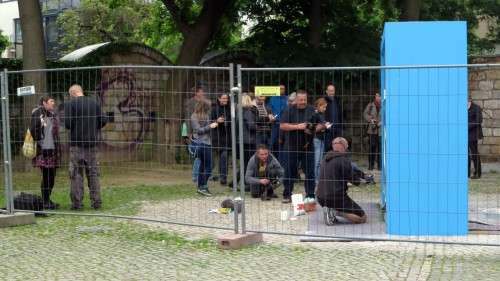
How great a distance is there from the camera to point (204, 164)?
1248 cm

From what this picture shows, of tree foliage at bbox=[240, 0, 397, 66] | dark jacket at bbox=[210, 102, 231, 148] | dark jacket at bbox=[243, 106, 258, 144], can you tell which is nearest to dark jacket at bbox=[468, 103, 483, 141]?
dark jacket at bbox=[243, 106, 258, 144]

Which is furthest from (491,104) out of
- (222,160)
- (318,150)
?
Result: (222,160)

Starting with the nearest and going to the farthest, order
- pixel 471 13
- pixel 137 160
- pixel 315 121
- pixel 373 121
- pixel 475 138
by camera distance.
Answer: pixel 137 160, pixel 315 121, pixel 475 138, pixel 373 121, pixel 471 13

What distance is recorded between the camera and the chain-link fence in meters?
8.54

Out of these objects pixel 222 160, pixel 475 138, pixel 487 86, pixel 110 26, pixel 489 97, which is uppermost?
pixel 110 26

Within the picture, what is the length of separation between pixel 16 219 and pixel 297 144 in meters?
4.37

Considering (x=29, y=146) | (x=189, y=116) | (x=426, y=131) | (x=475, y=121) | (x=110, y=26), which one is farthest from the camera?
(x=110, y=26)

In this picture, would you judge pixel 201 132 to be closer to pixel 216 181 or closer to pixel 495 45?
pixel 216 181

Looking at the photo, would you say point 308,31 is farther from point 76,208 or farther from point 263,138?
point 76,208

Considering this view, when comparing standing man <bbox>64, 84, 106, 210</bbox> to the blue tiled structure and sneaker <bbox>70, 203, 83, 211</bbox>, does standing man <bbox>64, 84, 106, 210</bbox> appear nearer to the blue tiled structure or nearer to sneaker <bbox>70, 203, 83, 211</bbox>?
sneaker <bbox>70, 203, 83, 211</bbox>

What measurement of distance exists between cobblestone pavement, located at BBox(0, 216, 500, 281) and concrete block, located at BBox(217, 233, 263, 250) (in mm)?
114

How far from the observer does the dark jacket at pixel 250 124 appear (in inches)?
498

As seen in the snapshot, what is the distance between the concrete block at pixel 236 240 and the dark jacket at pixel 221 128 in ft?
11.9

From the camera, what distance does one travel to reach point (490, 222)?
373 inches
